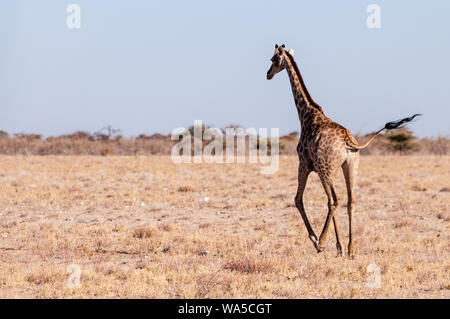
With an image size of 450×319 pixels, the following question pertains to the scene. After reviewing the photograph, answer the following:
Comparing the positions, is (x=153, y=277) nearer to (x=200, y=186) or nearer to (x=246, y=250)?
(x=246, y=250)

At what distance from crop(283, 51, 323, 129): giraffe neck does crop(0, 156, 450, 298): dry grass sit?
2.21m

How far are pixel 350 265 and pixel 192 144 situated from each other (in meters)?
41.3

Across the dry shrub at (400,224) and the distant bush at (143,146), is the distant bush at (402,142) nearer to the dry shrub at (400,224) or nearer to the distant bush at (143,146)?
the distant bush at (143,146)

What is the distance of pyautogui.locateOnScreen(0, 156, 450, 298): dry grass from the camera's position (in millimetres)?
7273

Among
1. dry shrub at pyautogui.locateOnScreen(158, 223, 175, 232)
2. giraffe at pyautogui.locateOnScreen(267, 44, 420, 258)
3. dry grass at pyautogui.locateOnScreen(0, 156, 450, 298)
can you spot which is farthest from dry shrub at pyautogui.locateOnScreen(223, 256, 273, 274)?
dry shrub at pyautogui.locateOnScreen(158, 223, 175, 232)

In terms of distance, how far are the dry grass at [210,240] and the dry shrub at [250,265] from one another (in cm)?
2

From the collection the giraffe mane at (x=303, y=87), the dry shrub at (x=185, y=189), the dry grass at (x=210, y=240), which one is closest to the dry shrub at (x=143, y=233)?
the dry grass at (x=210, y=240)

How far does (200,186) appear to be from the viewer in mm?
20141

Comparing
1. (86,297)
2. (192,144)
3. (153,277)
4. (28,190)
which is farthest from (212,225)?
(192,144)

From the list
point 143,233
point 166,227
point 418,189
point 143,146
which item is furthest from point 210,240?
point 143,146

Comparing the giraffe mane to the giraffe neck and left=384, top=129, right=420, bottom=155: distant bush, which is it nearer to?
the giraffe neck

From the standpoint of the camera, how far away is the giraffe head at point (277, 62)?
977 centimetres

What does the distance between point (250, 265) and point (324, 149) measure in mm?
2029
